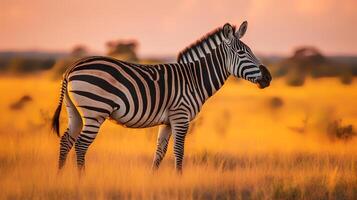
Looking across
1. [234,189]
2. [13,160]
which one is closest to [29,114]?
[13,160]

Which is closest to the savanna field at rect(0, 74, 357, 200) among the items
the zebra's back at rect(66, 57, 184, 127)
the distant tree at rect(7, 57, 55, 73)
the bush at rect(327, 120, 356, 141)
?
the bush at rect(327, 120, 356, 141)

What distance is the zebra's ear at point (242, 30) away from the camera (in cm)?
1166

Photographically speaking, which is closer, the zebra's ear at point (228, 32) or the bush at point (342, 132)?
the zebra's ear at point (228, 32)

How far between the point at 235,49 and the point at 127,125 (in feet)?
7.64

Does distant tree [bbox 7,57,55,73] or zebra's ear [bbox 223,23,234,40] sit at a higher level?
distant tree [bbox 7,57,55,73]

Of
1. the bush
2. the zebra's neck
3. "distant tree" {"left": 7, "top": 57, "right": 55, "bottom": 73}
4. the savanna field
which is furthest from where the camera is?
"distant tree" {"left": 7, "top": 57, "right": 55, "bottom": 73}

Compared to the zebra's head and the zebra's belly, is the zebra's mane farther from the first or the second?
the zebra's belly

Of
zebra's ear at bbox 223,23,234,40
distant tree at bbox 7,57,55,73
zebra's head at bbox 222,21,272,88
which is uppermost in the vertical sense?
distant tree at bbox 7,57,55,73

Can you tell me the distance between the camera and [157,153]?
37.4 ft

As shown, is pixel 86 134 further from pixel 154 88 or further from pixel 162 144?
pixel 162 144

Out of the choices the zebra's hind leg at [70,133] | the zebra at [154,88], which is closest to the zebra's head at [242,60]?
the zebra at [154,88]

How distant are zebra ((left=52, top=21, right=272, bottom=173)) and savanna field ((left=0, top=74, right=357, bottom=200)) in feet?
2.16

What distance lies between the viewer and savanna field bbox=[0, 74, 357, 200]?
Answer: 9922 mm

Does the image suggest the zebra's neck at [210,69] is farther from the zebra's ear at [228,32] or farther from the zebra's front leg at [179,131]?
the zebra's front leg at [179,131]
